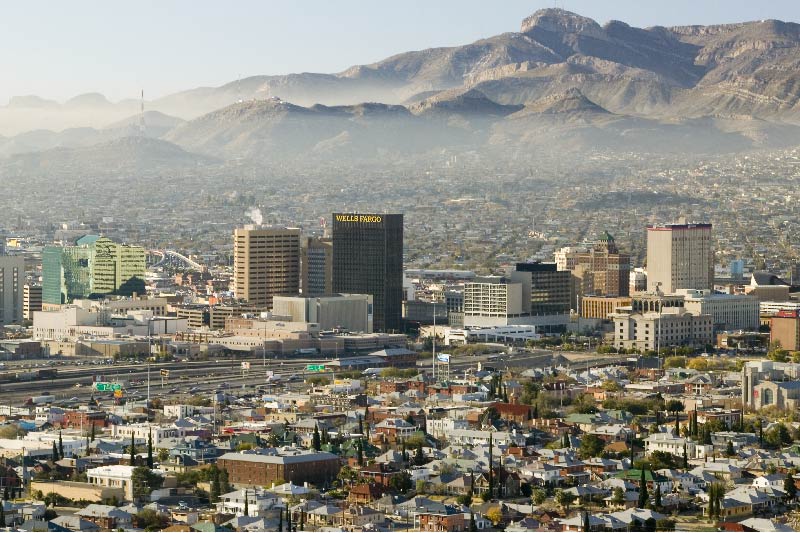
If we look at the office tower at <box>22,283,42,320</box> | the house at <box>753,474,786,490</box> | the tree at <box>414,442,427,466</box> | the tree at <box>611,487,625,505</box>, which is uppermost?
the office tower at <box>22,283,42,320</box>

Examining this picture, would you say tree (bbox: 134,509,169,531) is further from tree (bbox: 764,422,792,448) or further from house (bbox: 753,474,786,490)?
tree (bbox: 764,422,792,448)

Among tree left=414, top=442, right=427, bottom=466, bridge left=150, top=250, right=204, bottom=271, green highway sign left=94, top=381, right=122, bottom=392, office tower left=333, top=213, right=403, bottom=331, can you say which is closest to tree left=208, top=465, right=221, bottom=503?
tree left=414, top=442, right=427, bottom=466

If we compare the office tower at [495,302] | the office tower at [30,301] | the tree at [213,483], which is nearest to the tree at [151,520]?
the tree at [213,483]

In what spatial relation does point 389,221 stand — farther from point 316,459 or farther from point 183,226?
point 183,226

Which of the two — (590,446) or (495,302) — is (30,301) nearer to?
(495,302)

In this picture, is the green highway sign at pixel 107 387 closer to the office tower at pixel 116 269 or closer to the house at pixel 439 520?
the house at pixel 439 520

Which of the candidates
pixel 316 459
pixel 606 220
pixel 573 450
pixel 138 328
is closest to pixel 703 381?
pixel 573 450
